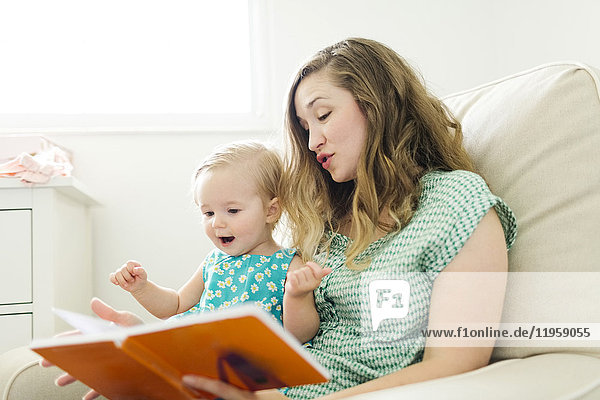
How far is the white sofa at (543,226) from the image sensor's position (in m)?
0.74

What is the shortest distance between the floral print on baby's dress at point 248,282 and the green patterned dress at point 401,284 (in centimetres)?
14

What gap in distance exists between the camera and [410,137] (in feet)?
3.64

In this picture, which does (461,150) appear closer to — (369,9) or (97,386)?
(97,386)

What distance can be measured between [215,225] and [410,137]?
15.2 inches

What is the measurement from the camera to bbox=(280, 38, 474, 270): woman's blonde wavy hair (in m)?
1.06

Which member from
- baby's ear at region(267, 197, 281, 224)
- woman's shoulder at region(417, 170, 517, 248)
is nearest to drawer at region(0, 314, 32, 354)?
baby's ear at region(267, 197, 281, 224)

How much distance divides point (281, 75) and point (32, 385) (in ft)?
4.64

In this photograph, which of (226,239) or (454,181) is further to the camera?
(226,239)

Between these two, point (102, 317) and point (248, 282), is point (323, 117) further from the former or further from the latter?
point (102, 317)

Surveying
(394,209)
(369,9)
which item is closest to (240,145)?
(394,209)

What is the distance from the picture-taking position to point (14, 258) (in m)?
1.47

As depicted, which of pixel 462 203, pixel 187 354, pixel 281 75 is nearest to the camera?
pixel 187 354

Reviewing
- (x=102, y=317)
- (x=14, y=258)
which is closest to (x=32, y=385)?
(x=102, y=317)

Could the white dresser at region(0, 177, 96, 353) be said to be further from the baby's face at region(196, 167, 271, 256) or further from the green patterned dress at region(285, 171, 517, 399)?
the green patterned dress at region(285, 171, 517, 399)
